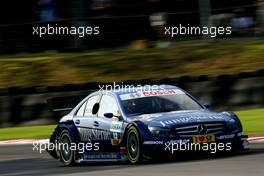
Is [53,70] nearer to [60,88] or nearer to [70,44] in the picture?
[70,44]

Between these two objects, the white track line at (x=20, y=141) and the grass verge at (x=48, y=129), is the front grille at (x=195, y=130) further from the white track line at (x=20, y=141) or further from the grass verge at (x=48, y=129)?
the white track line at (x=20, y=141)

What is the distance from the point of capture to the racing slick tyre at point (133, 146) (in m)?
10.8

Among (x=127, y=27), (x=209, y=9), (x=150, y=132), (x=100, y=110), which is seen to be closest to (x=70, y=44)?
(x=127, y=27)

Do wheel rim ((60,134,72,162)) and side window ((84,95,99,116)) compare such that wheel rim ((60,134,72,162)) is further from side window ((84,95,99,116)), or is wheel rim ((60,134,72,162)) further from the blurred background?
the blurred background

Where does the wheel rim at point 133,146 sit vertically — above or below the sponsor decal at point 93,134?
below

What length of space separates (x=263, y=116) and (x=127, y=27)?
4729mm

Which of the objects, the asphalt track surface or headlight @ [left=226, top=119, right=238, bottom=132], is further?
headlight @ [left=226, top=119, right=238, bottom=132]

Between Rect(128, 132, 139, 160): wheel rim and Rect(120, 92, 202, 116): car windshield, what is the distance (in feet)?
1.79

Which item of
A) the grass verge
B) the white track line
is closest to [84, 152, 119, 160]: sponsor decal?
the white track line

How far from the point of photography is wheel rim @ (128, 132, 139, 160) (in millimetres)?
10828

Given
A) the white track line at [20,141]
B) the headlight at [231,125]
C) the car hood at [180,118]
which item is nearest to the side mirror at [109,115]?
the car hood at [180,118]

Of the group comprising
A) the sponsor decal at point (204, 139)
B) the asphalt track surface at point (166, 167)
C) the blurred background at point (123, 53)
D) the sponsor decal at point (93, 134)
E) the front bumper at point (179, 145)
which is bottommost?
the asphalt track surface at point (166, 167)

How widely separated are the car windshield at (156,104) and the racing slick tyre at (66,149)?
130 centimetres

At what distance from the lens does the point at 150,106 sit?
38.2 feet
